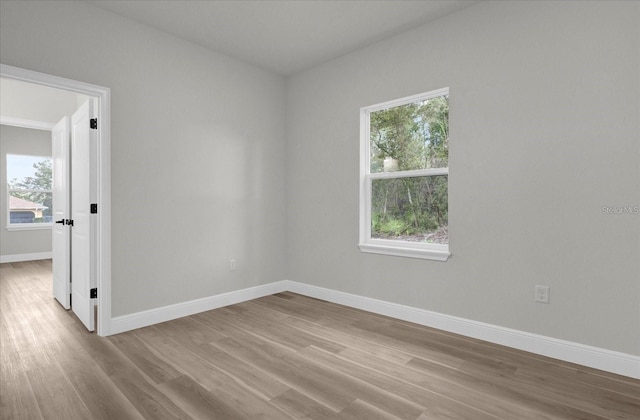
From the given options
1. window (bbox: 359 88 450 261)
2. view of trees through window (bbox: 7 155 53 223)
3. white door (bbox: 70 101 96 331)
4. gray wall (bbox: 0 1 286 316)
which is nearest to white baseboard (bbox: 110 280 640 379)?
gray wall (bbox: 0 1 286 316)

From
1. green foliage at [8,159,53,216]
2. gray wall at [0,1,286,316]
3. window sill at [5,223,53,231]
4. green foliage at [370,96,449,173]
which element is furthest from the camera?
green foliage at [8,159,53,216]

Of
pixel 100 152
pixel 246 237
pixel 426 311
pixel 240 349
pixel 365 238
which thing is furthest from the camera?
pixel 246 237

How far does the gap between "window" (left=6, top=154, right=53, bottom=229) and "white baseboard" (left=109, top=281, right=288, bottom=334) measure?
574cm

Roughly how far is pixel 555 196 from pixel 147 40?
3.80 m

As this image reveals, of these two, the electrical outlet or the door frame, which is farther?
the door frame

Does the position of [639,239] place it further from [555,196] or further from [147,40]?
[147,40]

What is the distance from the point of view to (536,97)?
259cm

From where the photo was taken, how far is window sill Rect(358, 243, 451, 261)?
3107 millimetres

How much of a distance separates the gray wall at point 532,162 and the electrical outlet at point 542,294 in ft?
0.13

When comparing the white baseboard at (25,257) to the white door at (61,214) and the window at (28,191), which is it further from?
the white door at (61,214)

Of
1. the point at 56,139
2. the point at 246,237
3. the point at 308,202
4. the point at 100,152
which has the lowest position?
the point at 246,237

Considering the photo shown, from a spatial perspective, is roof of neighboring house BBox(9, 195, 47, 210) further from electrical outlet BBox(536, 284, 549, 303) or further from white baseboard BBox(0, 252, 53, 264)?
electrical outlet BBox(536, 284, 549, 303)

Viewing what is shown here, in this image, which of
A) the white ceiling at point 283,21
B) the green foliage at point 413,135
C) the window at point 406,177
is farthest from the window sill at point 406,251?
the white ceiling at point 283,21

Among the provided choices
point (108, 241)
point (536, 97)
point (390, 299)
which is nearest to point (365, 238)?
point (390, 299)
